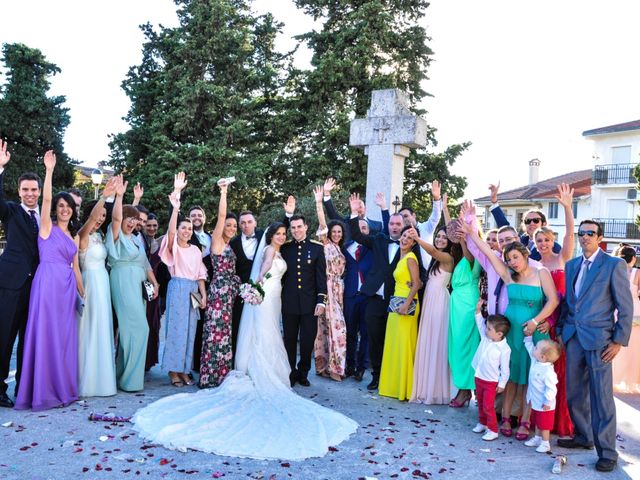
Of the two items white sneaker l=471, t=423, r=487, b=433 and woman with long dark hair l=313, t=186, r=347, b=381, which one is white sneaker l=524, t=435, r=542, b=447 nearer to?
white sneaker l=471, t=423, r=487, b=433

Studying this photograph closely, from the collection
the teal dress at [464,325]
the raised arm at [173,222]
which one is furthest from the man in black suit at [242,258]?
the teal dress at [464,325]

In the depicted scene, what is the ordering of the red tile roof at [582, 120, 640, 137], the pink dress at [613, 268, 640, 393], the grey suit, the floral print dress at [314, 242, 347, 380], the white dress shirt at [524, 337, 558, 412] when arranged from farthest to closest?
1. the red tile roof at [582, 120, 640, 137]
2. the pink dress at [613, 268, 640, 393]
3. the floral print dress at [314, 242, 347, 380]
4. the white dress shirt at [524, 337, 558, 412]
5. the grey suit

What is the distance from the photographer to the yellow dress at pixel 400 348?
7222 mm

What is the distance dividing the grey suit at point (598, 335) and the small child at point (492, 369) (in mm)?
596

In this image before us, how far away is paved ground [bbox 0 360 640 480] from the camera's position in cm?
472

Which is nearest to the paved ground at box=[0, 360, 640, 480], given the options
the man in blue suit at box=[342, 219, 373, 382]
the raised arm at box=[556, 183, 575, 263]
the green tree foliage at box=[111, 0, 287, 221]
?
the man in blue suit at box=[342, 219, 373, 382]

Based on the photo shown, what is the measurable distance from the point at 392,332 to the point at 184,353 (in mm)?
2684

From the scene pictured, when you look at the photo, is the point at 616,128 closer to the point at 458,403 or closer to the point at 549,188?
the point at 549,188

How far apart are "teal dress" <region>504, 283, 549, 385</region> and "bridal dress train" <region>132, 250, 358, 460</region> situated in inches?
70.9

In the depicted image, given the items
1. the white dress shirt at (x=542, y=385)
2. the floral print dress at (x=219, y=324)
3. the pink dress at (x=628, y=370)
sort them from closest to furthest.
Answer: the white dress shirt at (x=542, y=385) → the floral print dress at (x=219, y=324) → the pink dress at (x=628, y=370)

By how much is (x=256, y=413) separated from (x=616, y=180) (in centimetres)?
4158

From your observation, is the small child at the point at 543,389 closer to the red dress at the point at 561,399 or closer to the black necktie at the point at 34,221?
the red dress at the point at 561,399

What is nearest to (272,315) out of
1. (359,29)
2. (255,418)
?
(255,418)

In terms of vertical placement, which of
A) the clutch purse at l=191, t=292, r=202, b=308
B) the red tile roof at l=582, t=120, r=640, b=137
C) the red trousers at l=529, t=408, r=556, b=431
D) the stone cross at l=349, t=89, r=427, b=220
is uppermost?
the red tile roof at l=582, t=120, r=640, b=137
